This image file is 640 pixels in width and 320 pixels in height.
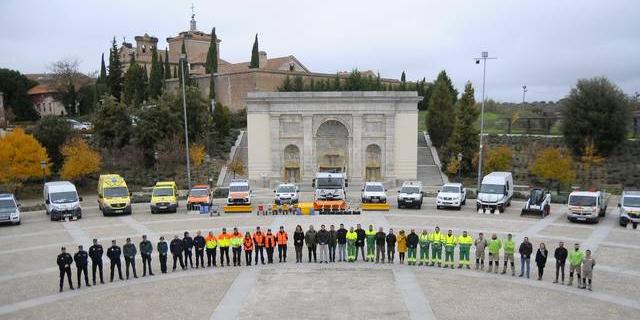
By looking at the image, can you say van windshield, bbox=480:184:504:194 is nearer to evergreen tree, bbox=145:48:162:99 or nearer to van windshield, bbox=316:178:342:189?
van windshield, bbox=316:178:342:189

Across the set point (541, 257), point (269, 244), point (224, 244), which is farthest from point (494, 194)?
point (224, 244)

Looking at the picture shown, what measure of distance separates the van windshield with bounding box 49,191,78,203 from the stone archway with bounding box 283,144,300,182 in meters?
17.7

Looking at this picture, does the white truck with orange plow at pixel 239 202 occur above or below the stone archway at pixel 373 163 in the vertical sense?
below

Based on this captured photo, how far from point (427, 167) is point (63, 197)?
30.2 meters

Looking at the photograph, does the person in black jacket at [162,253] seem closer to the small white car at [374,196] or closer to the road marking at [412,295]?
the road marking at [412,295]

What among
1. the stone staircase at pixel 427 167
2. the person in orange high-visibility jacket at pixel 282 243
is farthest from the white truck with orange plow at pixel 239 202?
the stone staircase at pixel 427 167

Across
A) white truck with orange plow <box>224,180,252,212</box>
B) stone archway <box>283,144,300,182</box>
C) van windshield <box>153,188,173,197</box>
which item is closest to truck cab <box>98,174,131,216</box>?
van windshield <box>153,188,173,197</box>

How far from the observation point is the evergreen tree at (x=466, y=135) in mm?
44906

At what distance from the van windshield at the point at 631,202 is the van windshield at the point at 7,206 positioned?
1213 inches

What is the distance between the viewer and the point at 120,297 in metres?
14.8

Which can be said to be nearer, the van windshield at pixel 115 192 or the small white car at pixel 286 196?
the van windshield at pixel 115 192

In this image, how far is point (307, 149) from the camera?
140ft

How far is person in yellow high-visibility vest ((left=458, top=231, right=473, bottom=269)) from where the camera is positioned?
17.1m

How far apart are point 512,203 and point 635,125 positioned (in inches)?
1113
